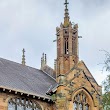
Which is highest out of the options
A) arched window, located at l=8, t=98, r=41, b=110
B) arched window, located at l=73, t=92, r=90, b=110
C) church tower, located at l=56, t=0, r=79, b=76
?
church tower, located at l=56, t=0, r=79, b=76

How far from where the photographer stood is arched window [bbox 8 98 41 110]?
28062 mm

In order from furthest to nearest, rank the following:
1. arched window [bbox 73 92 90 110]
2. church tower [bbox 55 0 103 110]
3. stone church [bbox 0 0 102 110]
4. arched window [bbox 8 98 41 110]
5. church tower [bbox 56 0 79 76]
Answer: church tower [bbox 56 0 79 76] → arched window [bbox 73 92 90 110] → church tower [bbox 55 0 103 110] → stone church [bbox 0 0 102 110] → arched window [bbox 8 98 41 110]

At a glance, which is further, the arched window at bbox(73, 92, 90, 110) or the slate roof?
the arched window at bbox(73, 92, 90, 110)

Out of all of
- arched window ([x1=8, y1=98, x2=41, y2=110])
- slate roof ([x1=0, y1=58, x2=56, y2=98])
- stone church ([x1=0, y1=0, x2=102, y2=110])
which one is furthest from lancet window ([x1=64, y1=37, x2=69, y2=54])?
arched window ([x1=8, y1=98, x2=41, y2=110])

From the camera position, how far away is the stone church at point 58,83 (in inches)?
1123

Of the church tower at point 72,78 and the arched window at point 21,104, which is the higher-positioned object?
the church tower at point 72,78

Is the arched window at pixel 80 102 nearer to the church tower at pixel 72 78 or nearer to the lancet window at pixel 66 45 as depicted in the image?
the church tower at pixel 72 78

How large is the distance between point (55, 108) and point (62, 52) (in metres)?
5.72

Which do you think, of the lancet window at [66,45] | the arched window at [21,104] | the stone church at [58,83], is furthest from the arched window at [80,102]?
the lancet window at [66,45]

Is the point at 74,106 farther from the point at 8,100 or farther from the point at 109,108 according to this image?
the point at 109,108

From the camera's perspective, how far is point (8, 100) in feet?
91.1

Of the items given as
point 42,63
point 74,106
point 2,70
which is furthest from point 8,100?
point 42,63

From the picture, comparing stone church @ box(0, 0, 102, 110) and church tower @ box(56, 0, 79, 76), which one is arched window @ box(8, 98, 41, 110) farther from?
church tower @ box(56, 0, 79, 76)

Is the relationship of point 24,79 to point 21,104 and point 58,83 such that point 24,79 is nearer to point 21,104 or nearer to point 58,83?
point 58,83
